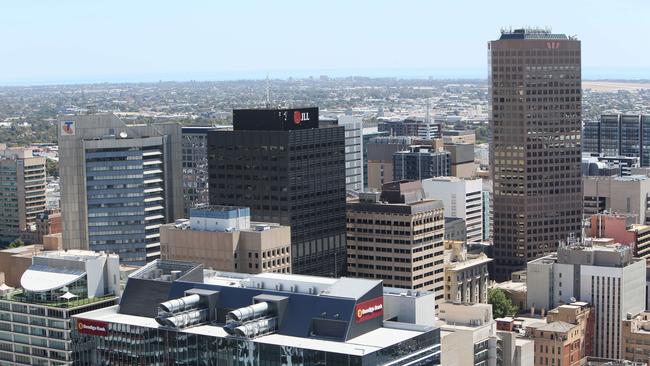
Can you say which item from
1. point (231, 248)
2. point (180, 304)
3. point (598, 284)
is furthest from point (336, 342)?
point (598, 284)

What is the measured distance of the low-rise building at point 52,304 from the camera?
117 metres

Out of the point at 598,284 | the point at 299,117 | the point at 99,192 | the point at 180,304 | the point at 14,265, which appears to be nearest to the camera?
the point at 180,304

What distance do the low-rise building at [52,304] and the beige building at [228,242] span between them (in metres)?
22.2

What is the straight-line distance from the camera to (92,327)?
4419 inches

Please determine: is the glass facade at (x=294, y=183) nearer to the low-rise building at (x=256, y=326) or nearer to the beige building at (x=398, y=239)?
the beige building at (x=398, y=239)

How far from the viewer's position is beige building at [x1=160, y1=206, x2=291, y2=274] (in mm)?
143125

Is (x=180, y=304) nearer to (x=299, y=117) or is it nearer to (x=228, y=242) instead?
(x=228, y=242)

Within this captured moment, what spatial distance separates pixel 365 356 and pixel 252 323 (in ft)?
37.1

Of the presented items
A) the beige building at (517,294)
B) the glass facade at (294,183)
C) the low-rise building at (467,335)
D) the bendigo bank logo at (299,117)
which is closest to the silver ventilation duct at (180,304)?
the low-rise building at (467,335)

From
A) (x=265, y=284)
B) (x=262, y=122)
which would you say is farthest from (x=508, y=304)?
(x=265, y=284)

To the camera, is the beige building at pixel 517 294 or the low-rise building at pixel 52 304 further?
the beige building at pixel 517 294

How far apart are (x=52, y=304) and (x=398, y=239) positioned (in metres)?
59.3

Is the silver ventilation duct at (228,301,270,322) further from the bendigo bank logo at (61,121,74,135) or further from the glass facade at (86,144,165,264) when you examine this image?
the bendigo bank logo at (61,121,74,135)

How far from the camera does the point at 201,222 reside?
147 m
